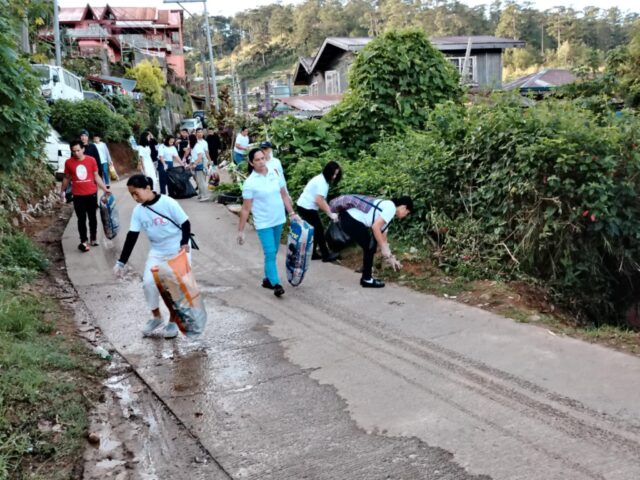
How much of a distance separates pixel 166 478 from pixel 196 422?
2.12ft

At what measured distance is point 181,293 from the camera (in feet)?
17.7

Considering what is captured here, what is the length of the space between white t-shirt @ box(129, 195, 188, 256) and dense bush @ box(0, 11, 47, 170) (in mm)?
2483

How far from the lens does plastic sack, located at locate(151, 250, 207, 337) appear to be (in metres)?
5.37

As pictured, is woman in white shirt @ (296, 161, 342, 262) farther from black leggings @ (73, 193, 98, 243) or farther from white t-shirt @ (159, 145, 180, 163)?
white t-shirt @ (159, 145, 180, 163)

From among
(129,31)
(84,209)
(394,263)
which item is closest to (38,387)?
(394,263)

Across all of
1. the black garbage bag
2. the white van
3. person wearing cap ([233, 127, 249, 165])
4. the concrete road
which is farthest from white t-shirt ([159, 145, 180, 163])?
the white van

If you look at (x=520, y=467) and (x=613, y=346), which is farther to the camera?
(x=613, y=346)

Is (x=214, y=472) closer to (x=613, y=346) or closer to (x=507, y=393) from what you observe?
(x=507, y=393)

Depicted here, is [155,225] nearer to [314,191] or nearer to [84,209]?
[314,191]

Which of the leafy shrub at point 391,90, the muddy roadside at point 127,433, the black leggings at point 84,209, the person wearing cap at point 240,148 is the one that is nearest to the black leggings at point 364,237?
the muddy roadside at point 127,433

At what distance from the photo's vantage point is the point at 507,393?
4355mm

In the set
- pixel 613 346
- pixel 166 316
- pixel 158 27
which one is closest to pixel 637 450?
pixel 613 346

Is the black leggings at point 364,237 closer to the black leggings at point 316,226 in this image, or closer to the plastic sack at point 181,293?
the black leggings at point 316,226

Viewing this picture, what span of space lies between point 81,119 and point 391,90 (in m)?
15.0
